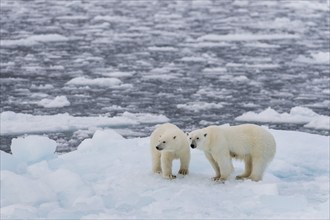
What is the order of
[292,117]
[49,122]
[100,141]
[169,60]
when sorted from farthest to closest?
[169,60]
[292,117]
[49,122]
[100,141]

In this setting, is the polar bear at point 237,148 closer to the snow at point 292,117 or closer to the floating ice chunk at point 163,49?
the snow at point 292,117

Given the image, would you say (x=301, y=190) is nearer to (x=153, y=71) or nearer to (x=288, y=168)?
(x=288, y=168)

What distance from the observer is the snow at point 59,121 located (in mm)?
9094

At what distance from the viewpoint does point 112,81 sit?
40.2ft

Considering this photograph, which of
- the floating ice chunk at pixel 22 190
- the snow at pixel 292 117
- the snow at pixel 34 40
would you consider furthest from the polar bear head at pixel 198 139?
the snow at pixel 34 40

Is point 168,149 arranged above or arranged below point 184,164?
above

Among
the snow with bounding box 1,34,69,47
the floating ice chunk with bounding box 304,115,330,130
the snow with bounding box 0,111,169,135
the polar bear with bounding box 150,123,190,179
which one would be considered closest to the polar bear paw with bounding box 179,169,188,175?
the polar bear with bounding box 150,123,190,179

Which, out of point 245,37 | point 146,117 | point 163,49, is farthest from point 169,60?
point 146,117

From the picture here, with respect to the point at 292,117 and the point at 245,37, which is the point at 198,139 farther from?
the point at 245,37

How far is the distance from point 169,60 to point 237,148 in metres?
9.36

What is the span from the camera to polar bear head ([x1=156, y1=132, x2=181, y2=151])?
519cm

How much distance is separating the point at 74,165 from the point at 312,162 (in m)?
2.12

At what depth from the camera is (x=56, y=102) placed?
10578 millimetres

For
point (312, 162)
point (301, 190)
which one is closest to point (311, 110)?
point (312, 162)
